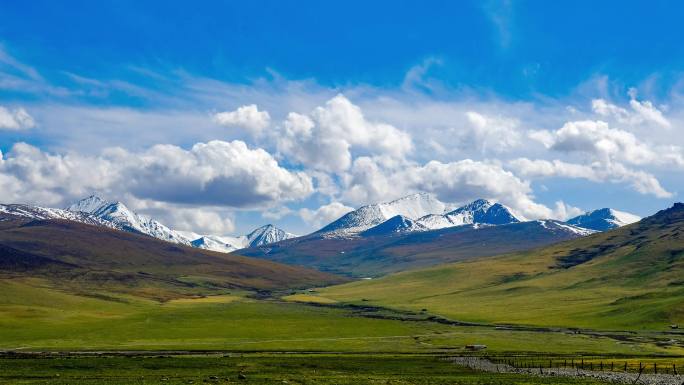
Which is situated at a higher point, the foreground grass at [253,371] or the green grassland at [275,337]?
the green grassland at [275,337]

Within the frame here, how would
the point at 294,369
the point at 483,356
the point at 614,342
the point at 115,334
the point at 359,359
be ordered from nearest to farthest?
the point at 294,369, the point at 359,359, the point at 483,356, the point at 614,342, the point at 115,334

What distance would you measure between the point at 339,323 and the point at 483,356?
8606cm

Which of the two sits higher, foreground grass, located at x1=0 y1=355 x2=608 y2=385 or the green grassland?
the green grassland

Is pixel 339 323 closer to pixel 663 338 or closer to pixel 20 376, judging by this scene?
pixel 663 338

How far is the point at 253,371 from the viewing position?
82.2 m

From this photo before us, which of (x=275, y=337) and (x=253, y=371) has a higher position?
(x=275, y=337)

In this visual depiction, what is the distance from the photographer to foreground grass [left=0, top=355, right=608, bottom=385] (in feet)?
227

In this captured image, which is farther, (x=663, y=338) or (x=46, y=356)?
(x=663, y=338)

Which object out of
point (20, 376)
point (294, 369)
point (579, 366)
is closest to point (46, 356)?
point (20, 376)

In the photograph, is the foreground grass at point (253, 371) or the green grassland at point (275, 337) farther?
the green grassland at point (275, 337)

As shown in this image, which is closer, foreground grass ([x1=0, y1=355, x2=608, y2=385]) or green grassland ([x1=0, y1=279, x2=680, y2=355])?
foreground grass ([x1=0, y1=355, x2=608, y2=385])

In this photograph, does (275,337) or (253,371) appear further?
(275,337)

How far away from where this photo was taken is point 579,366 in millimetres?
98562

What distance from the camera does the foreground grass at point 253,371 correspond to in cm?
6931
